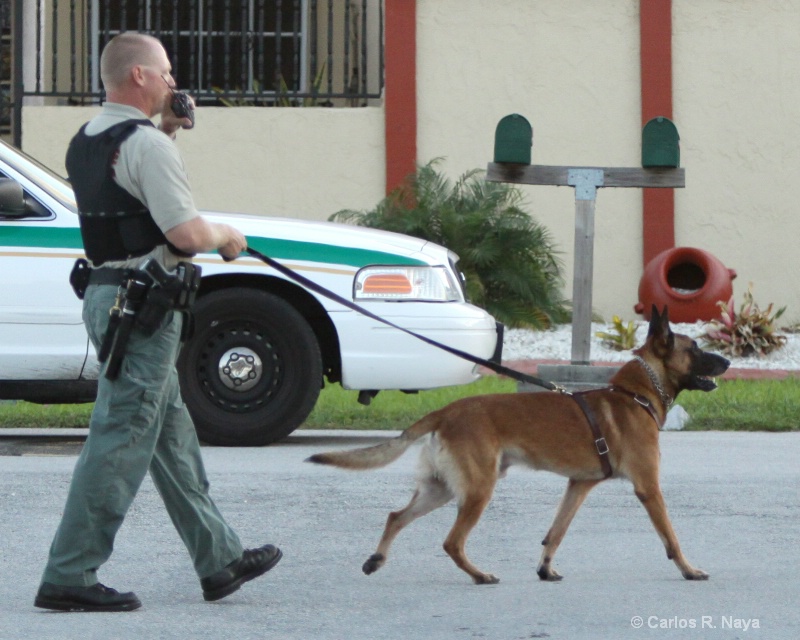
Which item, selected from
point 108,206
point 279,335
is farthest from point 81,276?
point 279,335

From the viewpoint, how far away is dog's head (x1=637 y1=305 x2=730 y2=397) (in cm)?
551

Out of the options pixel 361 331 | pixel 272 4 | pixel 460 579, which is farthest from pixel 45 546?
pixel 272 4

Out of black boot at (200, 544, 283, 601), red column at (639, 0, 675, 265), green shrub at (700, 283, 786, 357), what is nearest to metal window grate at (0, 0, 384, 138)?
red column at (639, 0, 675, 265)

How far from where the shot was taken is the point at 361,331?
823 cm

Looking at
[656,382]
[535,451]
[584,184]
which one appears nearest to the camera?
[535,451]

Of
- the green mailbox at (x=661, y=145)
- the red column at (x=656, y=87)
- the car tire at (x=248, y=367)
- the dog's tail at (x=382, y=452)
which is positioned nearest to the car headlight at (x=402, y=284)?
the car tire at (x=248, y=367)

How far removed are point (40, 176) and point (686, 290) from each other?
8151 millimetres

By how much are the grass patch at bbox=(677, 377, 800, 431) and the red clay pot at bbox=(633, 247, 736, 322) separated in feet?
8.79

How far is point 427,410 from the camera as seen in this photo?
1002 centimetres

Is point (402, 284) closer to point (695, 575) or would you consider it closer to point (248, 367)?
point (248, 367)

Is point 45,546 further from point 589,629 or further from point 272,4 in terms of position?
point 272,4

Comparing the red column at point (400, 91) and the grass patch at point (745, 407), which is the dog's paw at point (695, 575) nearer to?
the grass patch at point (745, 407)

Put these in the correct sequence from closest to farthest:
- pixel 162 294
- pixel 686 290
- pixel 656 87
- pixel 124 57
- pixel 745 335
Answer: pixel 162 294 → pixel 124 57 → pixel 745 335 → pixel 686 290 → pixel 656 87

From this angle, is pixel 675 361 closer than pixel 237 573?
No
